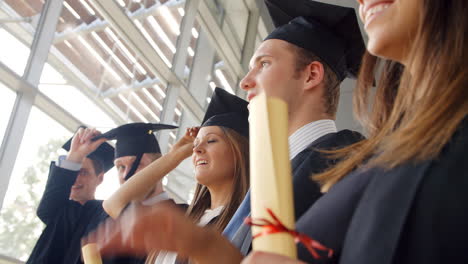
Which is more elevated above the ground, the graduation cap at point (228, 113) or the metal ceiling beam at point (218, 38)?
the metal ceiling beam at point (218, 38)

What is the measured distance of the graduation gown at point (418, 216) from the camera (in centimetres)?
61

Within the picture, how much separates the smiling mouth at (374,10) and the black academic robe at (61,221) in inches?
98.0

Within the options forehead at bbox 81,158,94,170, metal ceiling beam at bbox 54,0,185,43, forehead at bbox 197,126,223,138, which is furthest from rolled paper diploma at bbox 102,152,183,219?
metal ceiling beam at bbox 54,0,185,43

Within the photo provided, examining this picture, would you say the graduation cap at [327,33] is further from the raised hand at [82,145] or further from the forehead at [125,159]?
the raised hand at [82,145]

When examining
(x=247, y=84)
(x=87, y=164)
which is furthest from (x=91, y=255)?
(x=87, y=164)

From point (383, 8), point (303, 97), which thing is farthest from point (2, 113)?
point (383, 8)

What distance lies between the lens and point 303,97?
1.98 meters

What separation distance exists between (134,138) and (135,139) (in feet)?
0.04

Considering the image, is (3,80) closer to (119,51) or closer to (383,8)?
(119,51)

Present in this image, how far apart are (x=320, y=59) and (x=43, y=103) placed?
2474mm

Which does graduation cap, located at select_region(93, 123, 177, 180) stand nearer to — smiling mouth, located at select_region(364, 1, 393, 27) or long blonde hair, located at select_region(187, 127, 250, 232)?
long blonde hair, located at select_region(187, 127, 250, 232)

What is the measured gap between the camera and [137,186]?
2672 millimetres

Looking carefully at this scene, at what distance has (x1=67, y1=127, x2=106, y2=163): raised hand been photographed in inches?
136

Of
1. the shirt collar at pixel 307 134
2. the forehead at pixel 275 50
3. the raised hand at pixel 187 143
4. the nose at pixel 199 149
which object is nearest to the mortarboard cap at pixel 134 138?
the raised hand at pixel 187 143
